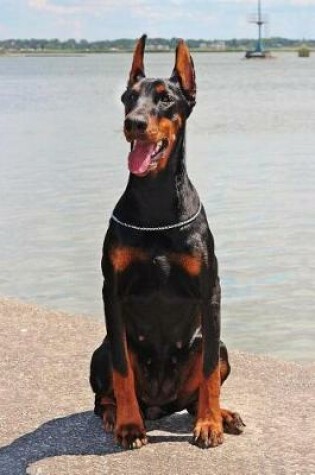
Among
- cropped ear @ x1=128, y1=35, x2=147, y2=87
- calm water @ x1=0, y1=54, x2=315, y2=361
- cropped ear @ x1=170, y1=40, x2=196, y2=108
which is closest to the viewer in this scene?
cropped ear @ x1=170, y1=40, x2=196, y2=108

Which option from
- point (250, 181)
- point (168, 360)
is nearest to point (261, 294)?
point (168, 360)

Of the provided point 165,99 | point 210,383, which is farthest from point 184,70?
point 210,383

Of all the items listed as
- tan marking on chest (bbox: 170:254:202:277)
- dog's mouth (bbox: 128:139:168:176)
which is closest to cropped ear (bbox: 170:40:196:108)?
dog's mouth (bbox: 128:139:168:176)

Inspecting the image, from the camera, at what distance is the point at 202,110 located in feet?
136

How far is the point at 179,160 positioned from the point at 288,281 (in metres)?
6.14

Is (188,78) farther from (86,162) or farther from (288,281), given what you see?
(86,162)

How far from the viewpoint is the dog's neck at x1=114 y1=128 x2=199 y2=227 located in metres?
5.08

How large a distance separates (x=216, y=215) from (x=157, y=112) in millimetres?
10085

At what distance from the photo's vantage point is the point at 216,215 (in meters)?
14.9

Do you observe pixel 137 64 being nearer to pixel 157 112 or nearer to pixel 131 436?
pixel 157 112

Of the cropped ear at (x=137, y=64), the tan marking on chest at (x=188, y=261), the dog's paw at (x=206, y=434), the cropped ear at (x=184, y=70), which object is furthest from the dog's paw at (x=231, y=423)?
the cropped ear at (x=137, y=64)

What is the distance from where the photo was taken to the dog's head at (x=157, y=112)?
477cm

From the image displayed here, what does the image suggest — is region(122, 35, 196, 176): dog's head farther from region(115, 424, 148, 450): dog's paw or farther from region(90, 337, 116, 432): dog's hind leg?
region(115, 424, 148, 450): dog's paw

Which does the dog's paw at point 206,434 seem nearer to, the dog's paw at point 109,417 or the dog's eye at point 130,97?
the dog's paw at point 109,417
